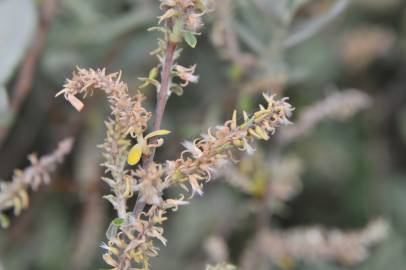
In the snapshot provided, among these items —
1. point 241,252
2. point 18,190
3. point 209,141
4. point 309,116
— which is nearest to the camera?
point 209,141

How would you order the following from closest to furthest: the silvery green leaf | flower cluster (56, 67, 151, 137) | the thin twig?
1. flower cluster (56, 67, 151, 137)
2. the silvery green leaf
3. the thin twig

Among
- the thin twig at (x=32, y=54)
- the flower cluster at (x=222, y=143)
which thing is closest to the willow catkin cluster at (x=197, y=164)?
the flower cluster at (x=222, y=143)

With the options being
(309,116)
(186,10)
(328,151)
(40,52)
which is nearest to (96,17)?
(40,52)

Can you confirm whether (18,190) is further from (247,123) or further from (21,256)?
(21,256)

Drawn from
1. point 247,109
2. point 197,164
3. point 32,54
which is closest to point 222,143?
point 197,164

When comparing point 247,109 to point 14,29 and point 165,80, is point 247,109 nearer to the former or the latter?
point 14,29

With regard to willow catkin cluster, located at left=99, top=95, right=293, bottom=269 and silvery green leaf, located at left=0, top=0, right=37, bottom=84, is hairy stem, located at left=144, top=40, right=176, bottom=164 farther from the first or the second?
silvery green leaf, located at left=0, top=0, right=37, bottom=84

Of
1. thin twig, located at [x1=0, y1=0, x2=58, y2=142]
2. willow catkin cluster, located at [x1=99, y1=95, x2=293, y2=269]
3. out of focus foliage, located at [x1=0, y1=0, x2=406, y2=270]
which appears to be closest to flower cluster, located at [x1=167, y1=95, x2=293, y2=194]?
willow catkin cluster, located at [x1=99, y1=95, x2=293, y2=269]

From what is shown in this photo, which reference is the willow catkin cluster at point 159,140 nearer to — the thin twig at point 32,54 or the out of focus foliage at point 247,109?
the out of focus foliage at point 247,109
